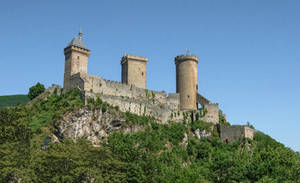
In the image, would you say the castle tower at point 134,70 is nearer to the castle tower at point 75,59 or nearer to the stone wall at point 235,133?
the castle tower at point 75,59

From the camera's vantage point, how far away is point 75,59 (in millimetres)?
74312

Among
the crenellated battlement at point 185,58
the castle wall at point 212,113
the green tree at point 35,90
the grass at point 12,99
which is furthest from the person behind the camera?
the grass at point 12,99

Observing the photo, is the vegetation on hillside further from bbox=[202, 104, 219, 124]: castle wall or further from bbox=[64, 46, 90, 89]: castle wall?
bbox=[64, 46, 90, 89]: castle wall

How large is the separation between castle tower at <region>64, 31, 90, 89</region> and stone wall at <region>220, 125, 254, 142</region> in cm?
2679

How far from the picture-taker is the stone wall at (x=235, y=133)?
72.2 meters

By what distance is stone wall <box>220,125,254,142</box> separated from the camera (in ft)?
237

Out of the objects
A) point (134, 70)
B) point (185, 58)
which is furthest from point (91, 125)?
point (185, 58)

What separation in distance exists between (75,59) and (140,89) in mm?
13057

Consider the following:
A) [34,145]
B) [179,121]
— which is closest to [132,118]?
[179,121]

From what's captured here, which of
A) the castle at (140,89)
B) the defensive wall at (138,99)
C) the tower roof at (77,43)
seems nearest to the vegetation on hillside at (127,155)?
the defensive wall at (138,99)

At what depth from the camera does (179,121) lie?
7556 centimetres

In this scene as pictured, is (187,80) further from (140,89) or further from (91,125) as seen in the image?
(91,125)

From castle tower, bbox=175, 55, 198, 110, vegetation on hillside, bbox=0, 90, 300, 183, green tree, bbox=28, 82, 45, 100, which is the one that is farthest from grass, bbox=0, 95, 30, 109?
castle tower, bbox=175, 55, 198, 110

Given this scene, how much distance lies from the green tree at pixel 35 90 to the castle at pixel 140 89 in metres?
10.6
